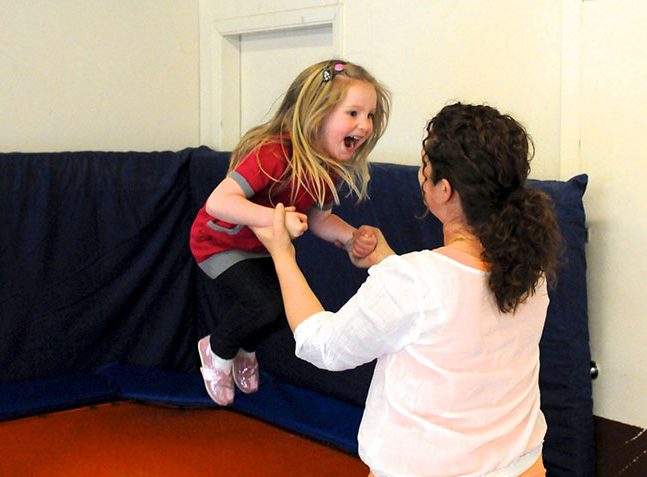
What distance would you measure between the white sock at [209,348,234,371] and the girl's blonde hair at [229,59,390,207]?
1.45 feet

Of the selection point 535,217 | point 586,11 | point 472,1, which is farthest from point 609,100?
point 535,217

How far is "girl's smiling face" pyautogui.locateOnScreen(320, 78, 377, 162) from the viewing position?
6.77ft

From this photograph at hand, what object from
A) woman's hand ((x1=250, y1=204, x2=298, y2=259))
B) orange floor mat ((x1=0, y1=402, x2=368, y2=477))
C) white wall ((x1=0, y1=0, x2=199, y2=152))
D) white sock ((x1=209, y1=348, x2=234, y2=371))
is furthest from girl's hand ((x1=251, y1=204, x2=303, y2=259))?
white wall ((x1=0, y1=0, x2=199, y2=152))

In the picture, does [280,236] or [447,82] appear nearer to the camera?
[280,236]

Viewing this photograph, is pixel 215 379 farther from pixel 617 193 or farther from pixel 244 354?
pixel 617 193

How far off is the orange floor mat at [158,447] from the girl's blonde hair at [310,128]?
1209 millimetres

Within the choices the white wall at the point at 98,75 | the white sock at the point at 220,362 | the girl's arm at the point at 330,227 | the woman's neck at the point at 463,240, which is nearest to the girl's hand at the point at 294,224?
the woman's neck at the point at 463,240

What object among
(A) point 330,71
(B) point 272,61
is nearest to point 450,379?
(A) point 330,71

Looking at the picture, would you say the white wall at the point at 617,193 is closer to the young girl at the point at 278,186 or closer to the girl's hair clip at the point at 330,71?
the young girl at the point at 278,186

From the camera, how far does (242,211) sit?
6.25 ft

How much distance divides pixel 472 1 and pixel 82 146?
1801 millimetres

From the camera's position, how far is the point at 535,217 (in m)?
1.61

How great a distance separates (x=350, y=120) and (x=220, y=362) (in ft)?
2.21

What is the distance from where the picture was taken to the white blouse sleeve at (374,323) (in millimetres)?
1552
